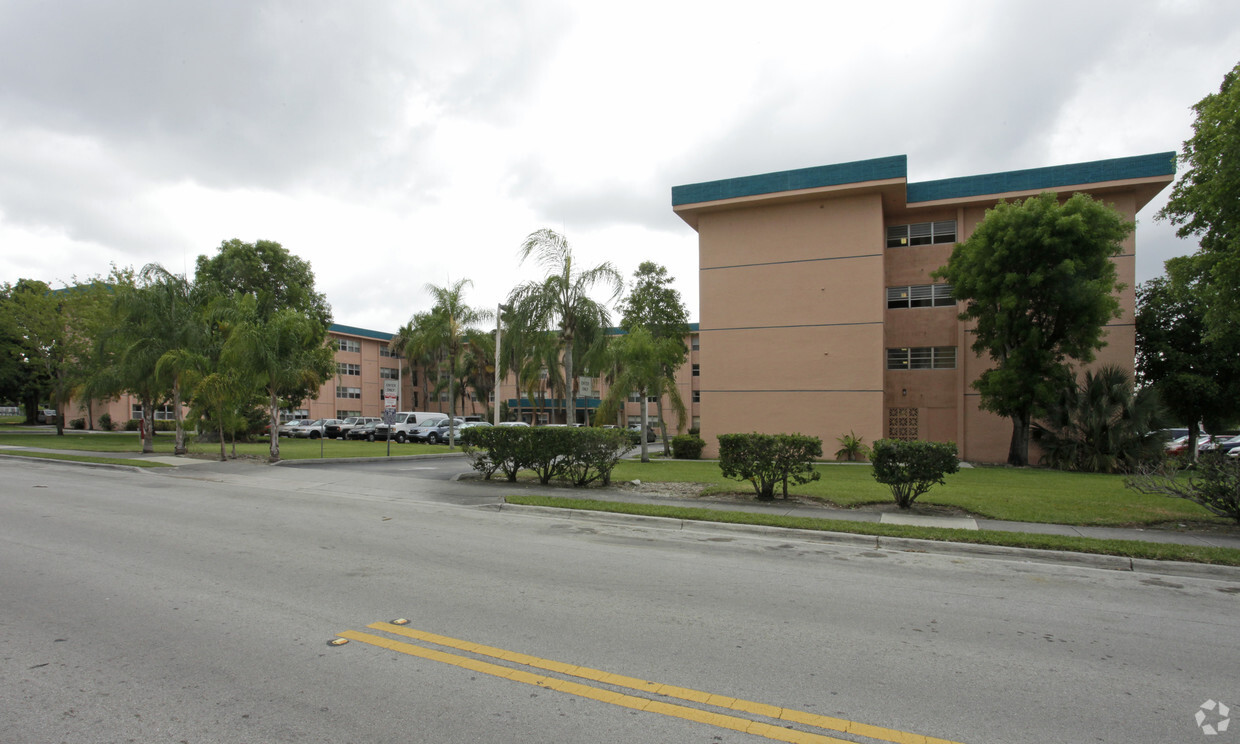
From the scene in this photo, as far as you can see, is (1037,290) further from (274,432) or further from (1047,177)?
(274,432)

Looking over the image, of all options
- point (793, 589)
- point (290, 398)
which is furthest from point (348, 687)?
point (290, 398)

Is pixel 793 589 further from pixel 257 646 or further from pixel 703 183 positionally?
pixel 703 183

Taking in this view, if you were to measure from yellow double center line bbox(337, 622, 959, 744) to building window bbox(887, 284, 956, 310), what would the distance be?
26.2 m

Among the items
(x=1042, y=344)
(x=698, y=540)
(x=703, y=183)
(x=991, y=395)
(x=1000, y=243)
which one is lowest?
(x=698, y=540)

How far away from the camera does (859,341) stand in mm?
25906

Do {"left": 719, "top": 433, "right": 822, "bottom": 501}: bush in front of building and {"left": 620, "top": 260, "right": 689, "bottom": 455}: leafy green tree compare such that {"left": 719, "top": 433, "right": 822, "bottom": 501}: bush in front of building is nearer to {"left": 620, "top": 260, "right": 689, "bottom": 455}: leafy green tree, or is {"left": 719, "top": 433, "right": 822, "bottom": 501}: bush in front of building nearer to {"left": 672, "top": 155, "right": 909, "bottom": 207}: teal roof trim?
{"left": 672, "top": 155, "right": 909, "bottom": 207}: teal roof trim

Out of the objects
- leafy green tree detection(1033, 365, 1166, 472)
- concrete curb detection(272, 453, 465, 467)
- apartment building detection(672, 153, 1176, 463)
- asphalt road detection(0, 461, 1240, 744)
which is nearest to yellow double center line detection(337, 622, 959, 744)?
asphalt road detection(0, 461, 1240, 744)

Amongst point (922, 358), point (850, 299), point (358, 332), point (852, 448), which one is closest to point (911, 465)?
point (852, 448)

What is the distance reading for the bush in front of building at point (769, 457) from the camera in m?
12.6

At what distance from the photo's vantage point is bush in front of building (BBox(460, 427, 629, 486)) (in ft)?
48.7

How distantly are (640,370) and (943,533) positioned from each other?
603 inches

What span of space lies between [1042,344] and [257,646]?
2469 centimetres

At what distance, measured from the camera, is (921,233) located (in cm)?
2773

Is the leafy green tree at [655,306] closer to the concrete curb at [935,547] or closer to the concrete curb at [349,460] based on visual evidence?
the concrete curb at [349,460]
